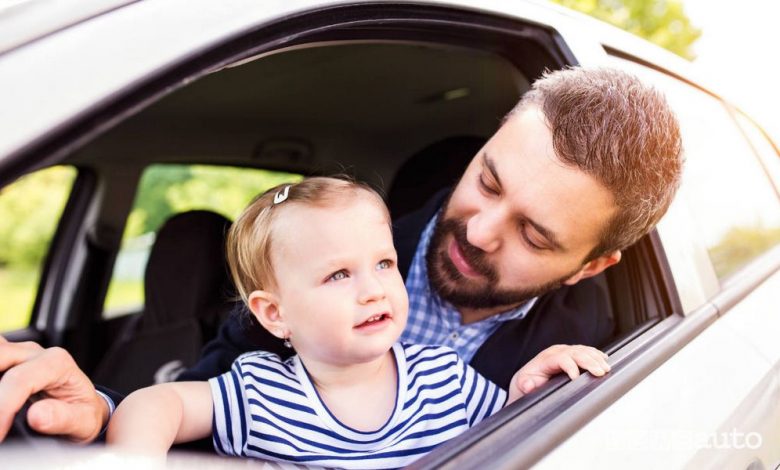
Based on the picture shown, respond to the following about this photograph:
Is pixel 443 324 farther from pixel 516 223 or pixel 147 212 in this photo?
pixel 147 212

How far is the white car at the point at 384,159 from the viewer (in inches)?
37.5

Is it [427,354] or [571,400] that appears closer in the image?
[571,400]

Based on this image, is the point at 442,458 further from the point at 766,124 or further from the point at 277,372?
the point at 766,124

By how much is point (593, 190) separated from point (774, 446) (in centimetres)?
82

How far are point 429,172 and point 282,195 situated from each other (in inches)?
77.6

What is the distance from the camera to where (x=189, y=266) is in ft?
10.4

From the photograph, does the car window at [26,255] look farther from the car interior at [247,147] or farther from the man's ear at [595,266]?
the man's ear at [595,266]

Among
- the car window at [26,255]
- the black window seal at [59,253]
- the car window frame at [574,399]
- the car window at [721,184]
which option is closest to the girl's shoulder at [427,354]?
the car window frame at [574,399]

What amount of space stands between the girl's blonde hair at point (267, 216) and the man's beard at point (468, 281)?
52 cm

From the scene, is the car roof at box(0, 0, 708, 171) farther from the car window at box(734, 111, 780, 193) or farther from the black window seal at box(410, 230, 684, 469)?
the car window at box(734, 111, 780, 193)

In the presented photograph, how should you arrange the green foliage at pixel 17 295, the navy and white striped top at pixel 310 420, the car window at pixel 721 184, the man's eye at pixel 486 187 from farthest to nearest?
the green foliage at pixel 17 295 → the car window at pixel 721 184 → the man's eye at pixel 486 187 → the navy and white striped top at pixel 310 420

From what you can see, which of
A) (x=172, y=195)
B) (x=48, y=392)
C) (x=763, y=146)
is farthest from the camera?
(x=172, y=195)

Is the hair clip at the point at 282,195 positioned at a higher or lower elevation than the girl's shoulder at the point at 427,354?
higher

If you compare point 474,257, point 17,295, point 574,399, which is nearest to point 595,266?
point 474,257
